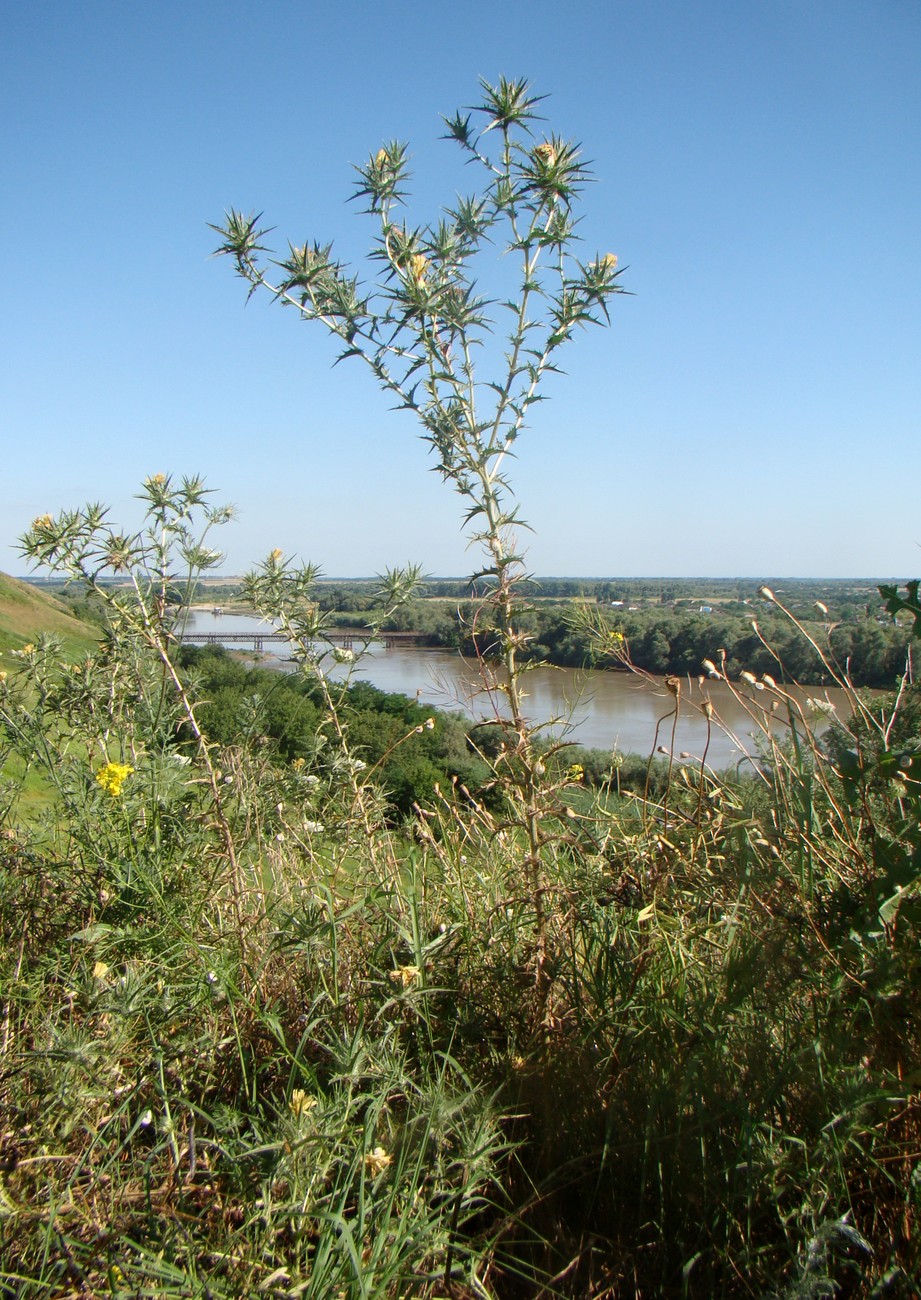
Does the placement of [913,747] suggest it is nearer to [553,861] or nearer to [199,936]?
[553,861]

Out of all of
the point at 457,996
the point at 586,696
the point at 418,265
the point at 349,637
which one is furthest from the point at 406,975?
the point at 418,265

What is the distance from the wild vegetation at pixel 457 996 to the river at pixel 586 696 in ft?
0.31

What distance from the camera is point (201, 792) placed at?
2.34 meters

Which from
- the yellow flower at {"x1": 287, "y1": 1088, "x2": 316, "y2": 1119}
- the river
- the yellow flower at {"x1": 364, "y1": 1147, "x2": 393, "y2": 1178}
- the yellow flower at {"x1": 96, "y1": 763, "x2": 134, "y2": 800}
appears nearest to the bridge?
the river

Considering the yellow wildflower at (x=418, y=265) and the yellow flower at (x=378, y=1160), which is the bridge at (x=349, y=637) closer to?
the yellow wildflower at (x=418, y=265)

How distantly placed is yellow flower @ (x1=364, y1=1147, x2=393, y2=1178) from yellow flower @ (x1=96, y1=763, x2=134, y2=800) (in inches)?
51.4

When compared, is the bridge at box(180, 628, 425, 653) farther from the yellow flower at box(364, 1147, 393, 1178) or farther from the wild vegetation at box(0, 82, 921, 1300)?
the yellow flower at box(364, 1147, 393, 1178)

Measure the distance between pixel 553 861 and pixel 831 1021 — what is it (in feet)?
3.02

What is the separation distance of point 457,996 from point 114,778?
1.16 metres

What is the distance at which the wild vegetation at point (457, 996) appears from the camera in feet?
3.66

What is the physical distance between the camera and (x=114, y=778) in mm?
2172

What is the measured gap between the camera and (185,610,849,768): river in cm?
198

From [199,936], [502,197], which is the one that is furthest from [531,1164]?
[502,197]

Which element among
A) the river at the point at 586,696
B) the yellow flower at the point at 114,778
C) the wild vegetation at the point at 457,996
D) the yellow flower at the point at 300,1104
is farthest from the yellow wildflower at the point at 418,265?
the yellow flower at the point at 300,1104
